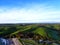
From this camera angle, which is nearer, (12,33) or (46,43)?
(46,43)

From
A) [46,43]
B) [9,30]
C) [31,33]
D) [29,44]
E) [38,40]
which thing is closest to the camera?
[29,44]

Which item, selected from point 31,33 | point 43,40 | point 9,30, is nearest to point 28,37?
point 31,33

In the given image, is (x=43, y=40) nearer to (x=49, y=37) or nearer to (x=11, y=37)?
(x=49, y=37)

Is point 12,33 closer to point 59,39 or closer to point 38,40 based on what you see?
point 38,40

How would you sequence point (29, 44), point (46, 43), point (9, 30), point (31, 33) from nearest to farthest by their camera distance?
point (29, 44) < point (46, 43) < point (31, 33) < point (9, 30)

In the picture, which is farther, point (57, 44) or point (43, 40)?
point (43, 40)

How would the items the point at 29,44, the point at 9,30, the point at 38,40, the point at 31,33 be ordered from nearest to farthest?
the point at 29,44, the point at 38,40, the point at 31,33, the point at 9,30

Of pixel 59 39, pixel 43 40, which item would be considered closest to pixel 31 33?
pixel 43 40

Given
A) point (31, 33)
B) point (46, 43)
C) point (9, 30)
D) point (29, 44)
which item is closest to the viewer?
point (29, 44)
